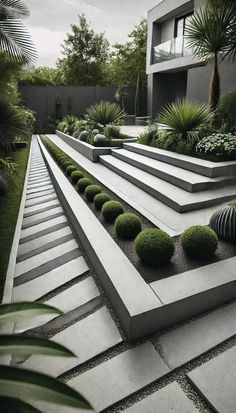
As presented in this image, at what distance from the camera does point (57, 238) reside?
4.02m

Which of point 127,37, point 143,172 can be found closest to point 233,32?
point 143,172

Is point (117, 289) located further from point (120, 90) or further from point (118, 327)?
point (120, 90)

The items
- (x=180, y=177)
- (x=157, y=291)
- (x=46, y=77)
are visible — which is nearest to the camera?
(x=157, y=291)

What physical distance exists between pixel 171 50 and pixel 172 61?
53cm

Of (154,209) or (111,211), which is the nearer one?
(111,211)

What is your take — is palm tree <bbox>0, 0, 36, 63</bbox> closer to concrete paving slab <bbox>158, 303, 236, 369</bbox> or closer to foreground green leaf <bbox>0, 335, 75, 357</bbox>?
concrete paving slab <bbox>158, 303, 236, 369</bbox>

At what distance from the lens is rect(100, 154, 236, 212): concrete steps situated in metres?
4.06

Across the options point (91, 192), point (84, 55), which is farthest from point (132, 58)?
point (91, 192)

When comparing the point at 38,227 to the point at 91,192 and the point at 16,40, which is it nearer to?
the point at 91,192

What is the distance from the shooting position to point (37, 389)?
0.90 m

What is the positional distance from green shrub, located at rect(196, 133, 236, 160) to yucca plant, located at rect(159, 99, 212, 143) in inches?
15.1

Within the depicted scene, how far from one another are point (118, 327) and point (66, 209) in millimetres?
2960

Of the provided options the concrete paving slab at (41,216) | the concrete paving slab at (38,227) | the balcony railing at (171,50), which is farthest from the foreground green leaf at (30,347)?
the balcony railing at (171,50)

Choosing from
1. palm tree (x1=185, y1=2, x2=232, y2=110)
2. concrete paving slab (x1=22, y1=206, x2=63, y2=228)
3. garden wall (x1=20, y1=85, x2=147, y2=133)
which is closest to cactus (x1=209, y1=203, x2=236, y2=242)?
concrete paving slab (x1=22, y1=206, x2=63, y2=228)
